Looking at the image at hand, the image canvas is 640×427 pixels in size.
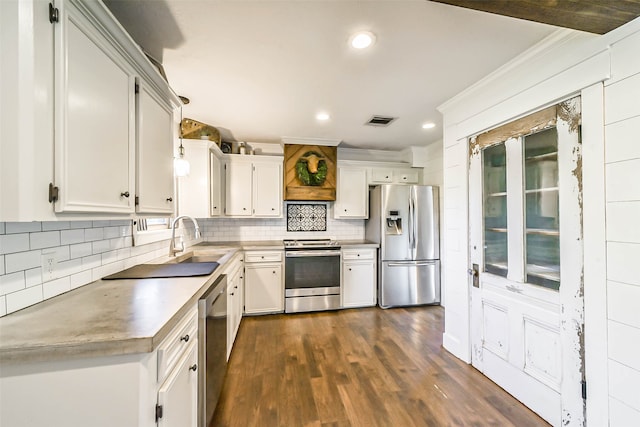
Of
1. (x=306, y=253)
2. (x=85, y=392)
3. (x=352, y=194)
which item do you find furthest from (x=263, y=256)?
(x=85, y=392)

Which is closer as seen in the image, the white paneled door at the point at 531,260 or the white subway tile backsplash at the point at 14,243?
the white subway tile backsplash at the point at 14,243

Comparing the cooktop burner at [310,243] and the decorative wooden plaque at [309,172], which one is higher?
the decorative wooden plaque at [309,172]

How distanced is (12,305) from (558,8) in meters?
2.65

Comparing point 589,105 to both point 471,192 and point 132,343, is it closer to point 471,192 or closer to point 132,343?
point 471,192

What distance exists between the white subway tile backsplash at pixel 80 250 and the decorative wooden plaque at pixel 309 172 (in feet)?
8.13

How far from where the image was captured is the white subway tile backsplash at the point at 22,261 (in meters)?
0.99

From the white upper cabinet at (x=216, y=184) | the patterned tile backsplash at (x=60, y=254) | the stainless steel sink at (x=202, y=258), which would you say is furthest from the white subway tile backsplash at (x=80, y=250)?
the white upper cabinet at (x=216, y=184)

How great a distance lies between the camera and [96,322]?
36.1 inches

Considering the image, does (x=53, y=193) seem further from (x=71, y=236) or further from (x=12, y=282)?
(x=71, y=236)

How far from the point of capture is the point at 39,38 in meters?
0.82

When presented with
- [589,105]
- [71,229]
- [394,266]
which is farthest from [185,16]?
[394,266]

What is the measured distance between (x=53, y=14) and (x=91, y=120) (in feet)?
1.15

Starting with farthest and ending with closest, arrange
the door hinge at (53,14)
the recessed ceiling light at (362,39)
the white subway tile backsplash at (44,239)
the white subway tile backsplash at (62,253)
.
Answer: the recessed ceiling light at (362,39) → the white subway tile backsplash at (62,253) → the white subway tile backsplash at (44,239) → the door hinge at (53,14)

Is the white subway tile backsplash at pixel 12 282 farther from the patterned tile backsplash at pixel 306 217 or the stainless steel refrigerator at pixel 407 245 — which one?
the stainless steel refrigerator at pixel 407 245
